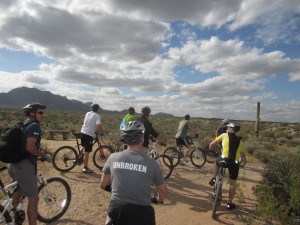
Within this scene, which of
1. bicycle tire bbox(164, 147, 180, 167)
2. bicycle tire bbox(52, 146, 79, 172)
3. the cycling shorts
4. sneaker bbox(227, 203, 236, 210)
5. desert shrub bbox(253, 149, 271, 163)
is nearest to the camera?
the cycling shorts

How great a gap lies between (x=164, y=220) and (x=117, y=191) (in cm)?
380

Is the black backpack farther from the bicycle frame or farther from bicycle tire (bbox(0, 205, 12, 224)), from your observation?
the bicycle frame

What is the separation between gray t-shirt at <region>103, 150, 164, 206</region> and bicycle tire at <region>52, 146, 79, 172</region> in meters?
6.74

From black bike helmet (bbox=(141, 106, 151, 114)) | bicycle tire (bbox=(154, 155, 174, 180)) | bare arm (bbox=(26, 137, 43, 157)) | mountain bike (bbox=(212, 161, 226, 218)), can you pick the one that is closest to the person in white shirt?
black bike helmet (bbox=(141, 106, 151, 114))

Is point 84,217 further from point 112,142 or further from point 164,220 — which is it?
point 112,142

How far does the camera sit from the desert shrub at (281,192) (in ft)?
20.2

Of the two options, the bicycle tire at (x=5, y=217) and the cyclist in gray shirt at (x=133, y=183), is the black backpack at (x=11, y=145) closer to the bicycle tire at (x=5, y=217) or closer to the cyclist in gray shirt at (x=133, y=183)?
the bicycle tire at (x=5, y=217)

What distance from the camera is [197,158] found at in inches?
515

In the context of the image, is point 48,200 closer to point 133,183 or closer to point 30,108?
point 30,108

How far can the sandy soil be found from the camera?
6.93m

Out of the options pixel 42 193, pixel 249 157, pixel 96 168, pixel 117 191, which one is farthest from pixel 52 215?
pixel 249 157

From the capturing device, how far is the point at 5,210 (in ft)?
16.6

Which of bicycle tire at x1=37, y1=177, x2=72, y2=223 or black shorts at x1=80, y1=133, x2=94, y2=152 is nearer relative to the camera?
bicycle tire at x1=37, y1=177, x2=72, y2=223

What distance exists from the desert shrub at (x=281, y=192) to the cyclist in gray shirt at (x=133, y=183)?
128 inches
